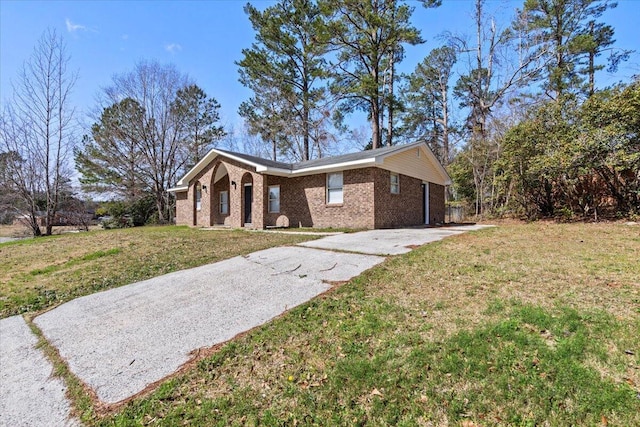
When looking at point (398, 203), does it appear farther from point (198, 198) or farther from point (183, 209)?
point (183, 209)

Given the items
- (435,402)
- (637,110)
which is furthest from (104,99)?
(637,110)

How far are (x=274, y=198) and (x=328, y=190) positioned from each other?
308cm

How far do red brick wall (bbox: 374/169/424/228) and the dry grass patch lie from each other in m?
7.67

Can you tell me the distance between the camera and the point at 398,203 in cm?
1309

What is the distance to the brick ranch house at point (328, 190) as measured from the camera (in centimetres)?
1174

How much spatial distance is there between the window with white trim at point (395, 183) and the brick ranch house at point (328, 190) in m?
0.04

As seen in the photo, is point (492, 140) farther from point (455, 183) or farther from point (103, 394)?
point (103, 394)

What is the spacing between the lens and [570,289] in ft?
12.3

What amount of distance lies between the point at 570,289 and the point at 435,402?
2.93 meters

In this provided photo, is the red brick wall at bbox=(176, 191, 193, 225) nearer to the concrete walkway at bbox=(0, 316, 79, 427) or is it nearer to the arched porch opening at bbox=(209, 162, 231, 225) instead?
the arched porch opening at bbox=(209, 162, 231, 225)

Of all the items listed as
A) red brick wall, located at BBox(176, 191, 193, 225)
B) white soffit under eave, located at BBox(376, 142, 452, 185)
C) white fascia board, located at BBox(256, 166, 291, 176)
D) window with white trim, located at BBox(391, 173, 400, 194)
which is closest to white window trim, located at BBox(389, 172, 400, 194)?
window with white trim, located at BBox(391, 173, 400, 194)

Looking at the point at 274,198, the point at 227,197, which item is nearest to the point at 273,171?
the point at 274,198

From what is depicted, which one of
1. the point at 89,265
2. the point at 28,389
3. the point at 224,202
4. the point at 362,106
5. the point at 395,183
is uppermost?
the point at 362,106

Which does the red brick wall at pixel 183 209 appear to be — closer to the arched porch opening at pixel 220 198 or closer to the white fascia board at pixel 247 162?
the arched porch opening at pixel 220 198
